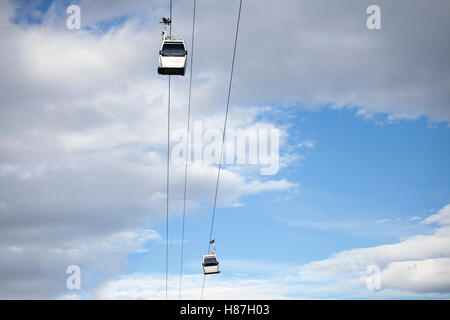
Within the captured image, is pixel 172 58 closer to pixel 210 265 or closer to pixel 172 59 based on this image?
pixel 172 59

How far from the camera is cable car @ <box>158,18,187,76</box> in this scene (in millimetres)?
21031

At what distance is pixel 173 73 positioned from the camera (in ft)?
69.8

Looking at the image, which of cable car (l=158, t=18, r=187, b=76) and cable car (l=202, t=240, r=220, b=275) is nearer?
cable car (l=158, t=18, r=187, b=76)

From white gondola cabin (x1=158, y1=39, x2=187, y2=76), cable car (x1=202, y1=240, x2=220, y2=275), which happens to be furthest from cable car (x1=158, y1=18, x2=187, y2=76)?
cable car (x1=202, y1=240, x2=220, y2=275)

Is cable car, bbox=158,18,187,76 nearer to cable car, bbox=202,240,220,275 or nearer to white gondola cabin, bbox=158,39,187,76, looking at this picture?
white gondola cabin, bbox=158,39,187,76

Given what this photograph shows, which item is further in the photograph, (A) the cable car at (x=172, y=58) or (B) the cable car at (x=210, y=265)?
(B) the cable car at (x=210, y=265)

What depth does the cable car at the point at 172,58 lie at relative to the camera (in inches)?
828

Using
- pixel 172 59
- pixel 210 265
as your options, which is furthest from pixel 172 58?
pixel 210 265

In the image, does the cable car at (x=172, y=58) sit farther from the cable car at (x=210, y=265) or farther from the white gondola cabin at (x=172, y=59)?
the cable car at (x=210, y=265)

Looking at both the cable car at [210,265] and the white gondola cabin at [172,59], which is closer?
the white gondola cabin at [172,59]

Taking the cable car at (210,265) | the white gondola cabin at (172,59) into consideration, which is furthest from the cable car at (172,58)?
the cable car at (210,265)

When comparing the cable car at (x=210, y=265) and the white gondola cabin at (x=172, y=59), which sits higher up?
the white gondola cabin at (x=172, y=59)
